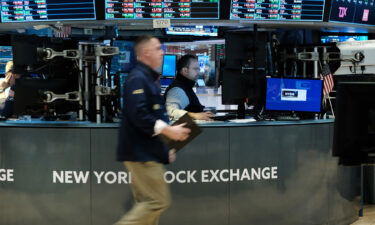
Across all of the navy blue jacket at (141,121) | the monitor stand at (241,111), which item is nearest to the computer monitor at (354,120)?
the navy blue jacket at (141,121)

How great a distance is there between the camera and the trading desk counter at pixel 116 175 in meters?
4.79

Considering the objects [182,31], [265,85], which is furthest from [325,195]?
[182,31]

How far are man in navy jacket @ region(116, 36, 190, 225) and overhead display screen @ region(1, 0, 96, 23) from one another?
1982 millimetres

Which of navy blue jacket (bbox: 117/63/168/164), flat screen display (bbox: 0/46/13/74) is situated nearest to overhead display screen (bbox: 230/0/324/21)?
navy blue jacket (bbox: 117/63/168/164)

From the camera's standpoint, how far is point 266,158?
197 inches

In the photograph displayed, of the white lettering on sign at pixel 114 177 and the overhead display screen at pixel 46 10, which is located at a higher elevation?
the overhead display screen at pixel 46 10

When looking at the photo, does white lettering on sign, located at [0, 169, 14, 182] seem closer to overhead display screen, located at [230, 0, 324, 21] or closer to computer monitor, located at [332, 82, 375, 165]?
overhead display screen, located at [230, 0, 324, 21]

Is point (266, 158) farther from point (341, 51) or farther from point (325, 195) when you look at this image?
point (341, 51)

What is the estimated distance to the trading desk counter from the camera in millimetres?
4789

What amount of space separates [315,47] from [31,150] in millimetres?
2993

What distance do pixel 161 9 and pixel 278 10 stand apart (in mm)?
1263

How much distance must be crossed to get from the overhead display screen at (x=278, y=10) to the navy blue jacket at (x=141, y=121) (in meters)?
2.31

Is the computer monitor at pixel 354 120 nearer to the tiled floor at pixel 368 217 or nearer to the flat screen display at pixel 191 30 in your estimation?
the tiled floor at pixel 368 217

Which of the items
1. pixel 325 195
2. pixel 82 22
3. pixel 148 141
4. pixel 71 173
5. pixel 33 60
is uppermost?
pixel 82 22
